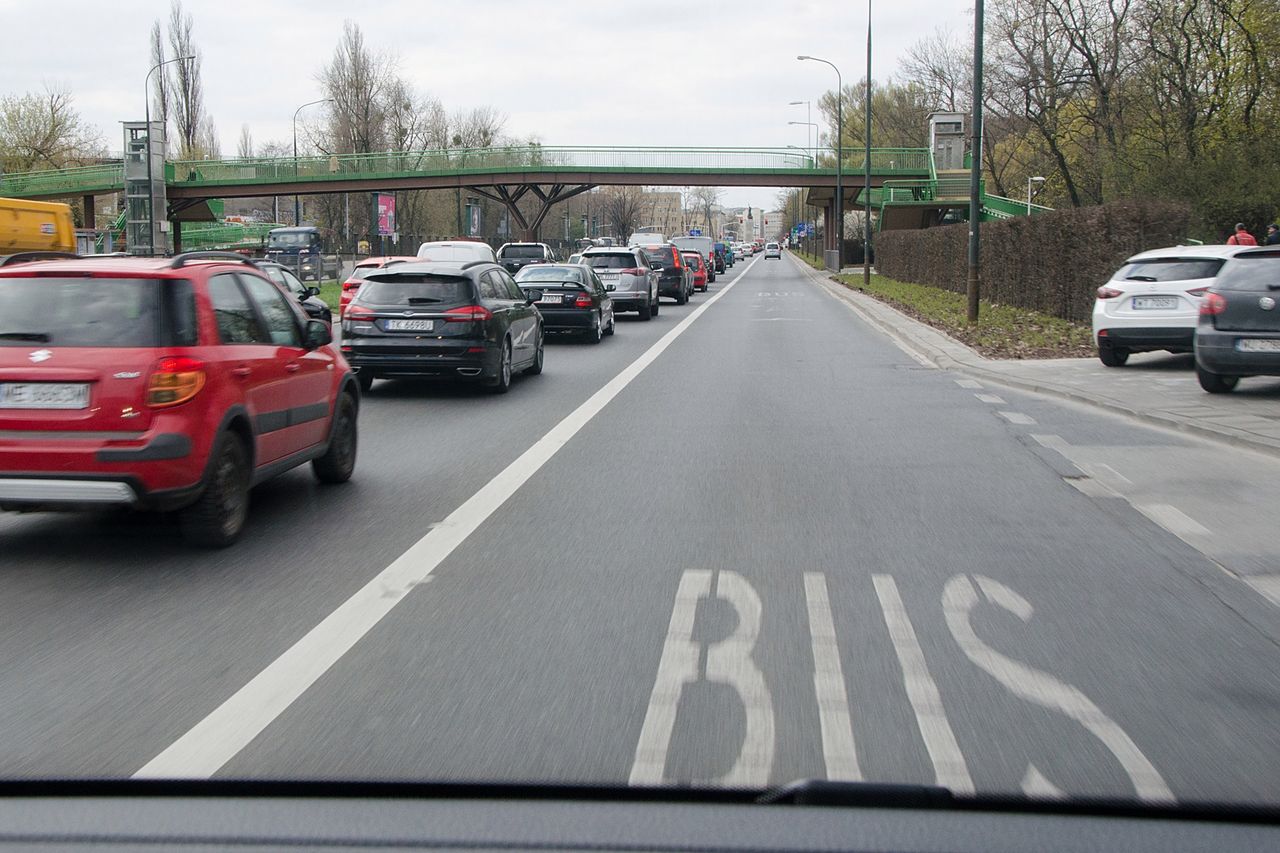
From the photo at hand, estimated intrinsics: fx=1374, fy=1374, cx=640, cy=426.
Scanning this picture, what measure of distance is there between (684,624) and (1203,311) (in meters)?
9.73

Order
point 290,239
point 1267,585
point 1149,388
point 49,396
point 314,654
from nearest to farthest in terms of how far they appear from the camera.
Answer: point 314,654 → point 1267,585 → point 49,396 → point 1149,388 → point 290,239

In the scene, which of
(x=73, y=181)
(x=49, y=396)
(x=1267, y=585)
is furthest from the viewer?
(x=73, y=181)

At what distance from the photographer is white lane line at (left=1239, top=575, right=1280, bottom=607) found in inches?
238

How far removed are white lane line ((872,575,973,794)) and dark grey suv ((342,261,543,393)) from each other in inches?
356

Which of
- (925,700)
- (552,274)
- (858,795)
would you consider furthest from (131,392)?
(552,274)

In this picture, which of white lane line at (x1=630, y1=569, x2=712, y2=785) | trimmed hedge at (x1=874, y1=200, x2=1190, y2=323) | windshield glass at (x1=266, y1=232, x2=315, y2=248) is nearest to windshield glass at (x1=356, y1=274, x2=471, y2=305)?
white lane line at (x1=630, y1=569, x2=712, y2=785)

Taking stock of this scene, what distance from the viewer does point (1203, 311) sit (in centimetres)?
1340

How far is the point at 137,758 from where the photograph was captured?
396 centimetres

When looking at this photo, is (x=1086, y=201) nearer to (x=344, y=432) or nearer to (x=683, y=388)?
(x=683, y=388)

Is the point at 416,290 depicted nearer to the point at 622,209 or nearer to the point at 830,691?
the point at 830,691

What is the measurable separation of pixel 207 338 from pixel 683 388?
29.7 feet

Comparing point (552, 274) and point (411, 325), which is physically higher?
point (552, 274)

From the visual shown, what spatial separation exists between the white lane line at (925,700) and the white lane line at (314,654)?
2.03 m

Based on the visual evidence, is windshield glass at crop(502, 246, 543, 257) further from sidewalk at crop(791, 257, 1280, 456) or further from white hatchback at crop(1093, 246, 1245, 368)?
white hatchback at crop(1093, 246, 1245, 368)
